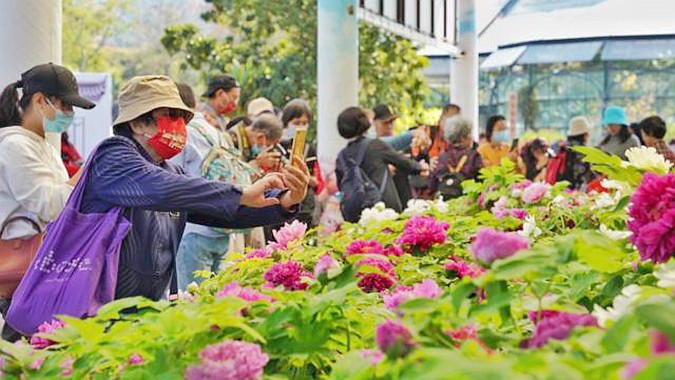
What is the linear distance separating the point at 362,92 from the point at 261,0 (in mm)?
2499

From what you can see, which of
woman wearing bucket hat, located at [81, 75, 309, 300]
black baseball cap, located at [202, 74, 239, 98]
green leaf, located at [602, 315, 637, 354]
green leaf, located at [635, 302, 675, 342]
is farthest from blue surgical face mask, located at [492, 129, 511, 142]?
green leaf, located at [635, 302, 675, 342]

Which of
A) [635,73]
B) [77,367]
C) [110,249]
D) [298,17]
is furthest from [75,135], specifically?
[635,73]

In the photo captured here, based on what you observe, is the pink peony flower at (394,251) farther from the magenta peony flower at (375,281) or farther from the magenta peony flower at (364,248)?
the magenta peony flower at (375,281)

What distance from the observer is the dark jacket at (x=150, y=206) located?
395 centimetres

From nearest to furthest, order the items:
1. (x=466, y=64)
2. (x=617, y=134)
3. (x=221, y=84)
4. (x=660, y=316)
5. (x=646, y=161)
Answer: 1. (x=660, y=316)
2. (x=646, y=161)
3. (x=221, y=84)
4. (x=617, y=134)
5. (x=466, y=64)

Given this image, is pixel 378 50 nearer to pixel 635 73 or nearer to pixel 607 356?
pixel 635 73

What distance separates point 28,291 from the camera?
405cm

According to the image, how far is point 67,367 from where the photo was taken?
226 centimetres

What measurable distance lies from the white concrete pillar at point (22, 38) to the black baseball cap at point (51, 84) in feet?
4.08

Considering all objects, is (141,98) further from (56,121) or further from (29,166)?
(56,121)

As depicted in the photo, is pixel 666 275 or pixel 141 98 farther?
pixel 141 98

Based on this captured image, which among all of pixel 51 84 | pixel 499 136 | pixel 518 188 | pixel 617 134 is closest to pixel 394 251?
pixel 51 84

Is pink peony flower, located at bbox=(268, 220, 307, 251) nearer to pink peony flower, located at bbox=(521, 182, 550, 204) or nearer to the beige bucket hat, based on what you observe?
the beige bucket hat

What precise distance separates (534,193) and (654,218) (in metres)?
3.41
